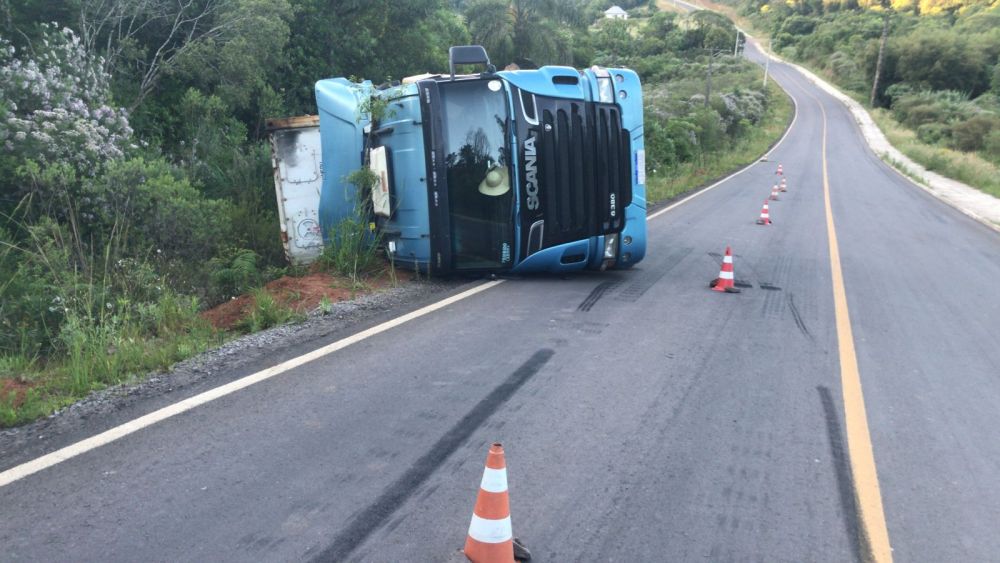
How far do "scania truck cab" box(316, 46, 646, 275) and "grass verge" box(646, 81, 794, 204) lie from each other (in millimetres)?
10973

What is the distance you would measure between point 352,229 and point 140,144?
19.5 feet

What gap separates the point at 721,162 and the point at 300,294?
2944cm

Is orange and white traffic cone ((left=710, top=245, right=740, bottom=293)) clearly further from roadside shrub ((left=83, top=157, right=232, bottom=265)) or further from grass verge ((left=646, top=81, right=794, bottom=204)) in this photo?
grass verge ((left=646, top=81, right=794, bottom=204))

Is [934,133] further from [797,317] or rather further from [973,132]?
[797,317]

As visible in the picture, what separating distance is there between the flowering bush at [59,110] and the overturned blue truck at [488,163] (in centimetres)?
268

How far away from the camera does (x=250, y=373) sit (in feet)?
18.7

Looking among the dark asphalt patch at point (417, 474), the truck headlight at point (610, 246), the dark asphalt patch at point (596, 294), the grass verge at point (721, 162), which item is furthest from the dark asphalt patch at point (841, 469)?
the grass verge at point (721, 162)

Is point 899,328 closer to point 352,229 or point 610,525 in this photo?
point 610,525

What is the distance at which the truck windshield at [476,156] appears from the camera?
339 inches

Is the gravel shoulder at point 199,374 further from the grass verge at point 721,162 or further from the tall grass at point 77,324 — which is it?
the grass verge at point 721,162

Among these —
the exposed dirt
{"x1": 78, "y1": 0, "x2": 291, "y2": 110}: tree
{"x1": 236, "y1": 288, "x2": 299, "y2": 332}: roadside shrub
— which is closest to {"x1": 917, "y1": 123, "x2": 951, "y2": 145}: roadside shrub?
{"x1": 78, "y1": 0, "x2": 291, "y2": 110}: tree

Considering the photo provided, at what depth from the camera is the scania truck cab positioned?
863cm

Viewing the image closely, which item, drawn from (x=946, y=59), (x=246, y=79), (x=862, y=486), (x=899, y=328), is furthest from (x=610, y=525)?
(x=946, y=59)

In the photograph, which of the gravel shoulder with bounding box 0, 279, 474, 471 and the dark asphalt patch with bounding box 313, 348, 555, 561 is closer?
the dark asphalt patch with bounding box 313, 348, 555, 561
